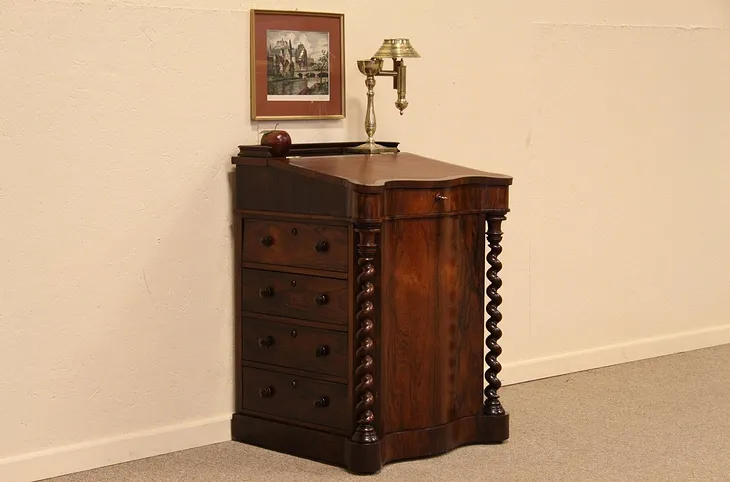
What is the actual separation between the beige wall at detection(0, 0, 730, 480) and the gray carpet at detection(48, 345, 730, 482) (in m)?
0.20

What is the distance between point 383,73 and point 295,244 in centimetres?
78

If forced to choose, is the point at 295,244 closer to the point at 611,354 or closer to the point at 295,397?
the point at 295,397

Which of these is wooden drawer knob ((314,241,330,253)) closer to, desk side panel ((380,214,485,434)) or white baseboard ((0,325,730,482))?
desk side panel ((380,214,485,434))

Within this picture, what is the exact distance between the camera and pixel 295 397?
12.8ft

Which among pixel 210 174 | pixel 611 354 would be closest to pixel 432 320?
pixel 210 174

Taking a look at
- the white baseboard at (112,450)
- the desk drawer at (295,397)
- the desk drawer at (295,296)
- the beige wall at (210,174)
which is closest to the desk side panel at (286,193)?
the beige wall at (210,174)

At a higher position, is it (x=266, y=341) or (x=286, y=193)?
(x=286, y=193)

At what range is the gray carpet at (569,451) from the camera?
3.71 m

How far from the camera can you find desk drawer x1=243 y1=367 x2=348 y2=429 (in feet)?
12.5

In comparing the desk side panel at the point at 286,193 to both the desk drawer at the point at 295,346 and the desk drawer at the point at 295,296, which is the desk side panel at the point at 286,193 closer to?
the desk drawer at the point at 295,296

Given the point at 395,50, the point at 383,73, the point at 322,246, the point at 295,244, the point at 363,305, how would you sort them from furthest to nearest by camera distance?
1. the point at 383,73
2. the point at 395,50
3. the point at 295,244
4. the point at 322,246
5. the point at 363,305

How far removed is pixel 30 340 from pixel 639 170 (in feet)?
9.61

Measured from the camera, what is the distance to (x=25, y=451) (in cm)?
366

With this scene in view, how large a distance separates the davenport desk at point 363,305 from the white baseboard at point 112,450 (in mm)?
106
